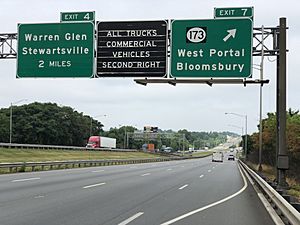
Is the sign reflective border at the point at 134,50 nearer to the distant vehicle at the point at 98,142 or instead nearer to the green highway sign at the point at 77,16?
the green highway sign at the point at 77,16

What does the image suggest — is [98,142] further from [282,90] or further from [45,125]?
[282,90]

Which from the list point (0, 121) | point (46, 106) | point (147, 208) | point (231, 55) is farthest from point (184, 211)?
point (46, 106)

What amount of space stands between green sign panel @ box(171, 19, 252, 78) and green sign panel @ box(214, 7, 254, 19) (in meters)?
0.28

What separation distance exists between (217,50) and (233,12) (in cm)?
197

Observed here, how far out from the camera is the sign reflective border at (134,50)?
24.0 meters

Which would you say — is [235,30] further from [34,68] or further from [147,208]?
[147,208]

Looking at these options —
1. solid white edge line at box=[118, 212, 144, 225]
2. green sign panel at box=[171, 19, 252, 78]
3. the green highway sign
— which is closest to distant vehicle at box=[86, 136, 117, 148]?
the green highway sign

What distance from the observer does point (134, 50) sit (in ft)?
79.6

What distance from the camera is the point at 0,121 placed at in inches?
4380

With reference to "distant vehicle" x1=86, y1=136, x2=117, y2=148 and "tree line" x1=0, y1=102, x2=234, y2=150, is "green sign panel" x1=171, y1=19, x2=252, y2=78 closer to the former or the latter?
"distant vehicle" x1=86, y1=136, x2=117, y2=148

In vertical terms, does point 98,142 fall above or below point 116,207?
above

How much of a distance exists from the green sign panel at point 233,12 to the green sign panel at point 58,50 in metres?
6.14

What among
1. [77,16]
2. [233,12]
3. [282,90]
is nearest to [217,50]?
[233,12]

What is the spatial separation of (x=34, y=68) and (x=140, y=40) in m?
5.45
